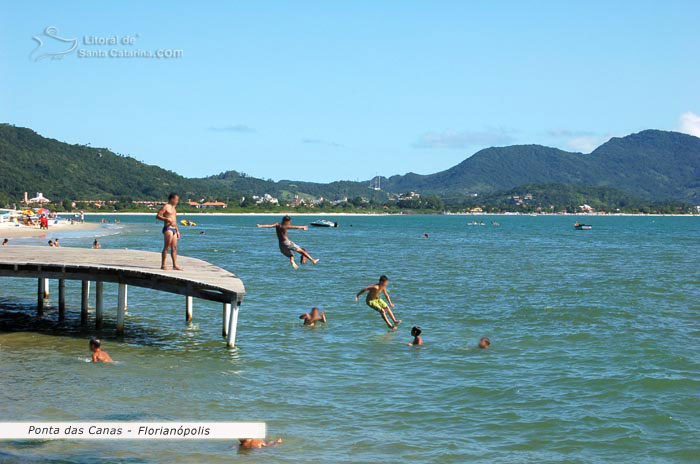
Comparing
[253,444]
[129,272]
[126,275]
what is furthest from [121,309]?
[253,444]

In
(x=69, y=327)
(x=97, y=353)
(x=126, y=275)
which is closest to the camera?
(x=97, y=353)

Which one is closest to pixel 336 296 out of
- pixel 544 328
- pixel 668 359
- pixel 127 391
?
pixel 544 328

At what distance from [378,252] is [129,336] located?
5660cm

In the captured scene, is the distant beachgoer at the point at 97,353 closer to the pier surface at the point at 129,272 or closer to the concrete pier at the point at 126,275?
the concrete pier at the point at 126,275

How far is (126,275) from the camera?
2252 cm

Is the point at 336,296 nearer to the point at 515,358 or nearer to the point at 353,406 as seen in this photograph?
the point at 515,358

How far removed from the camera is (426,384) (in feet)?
61.3

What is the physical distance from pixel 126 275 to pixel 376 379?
329 inches

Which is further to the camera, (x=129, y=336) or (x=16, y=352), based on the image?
(x=129, y=336)

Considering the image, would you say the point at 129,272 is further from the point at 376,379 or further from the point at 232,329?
the point at 376,379

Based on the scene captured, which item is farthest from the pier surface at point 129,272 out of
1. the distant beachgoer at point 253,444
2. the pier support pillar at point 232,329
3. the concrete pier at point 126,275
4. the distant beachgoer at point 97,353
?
the distant beachgoer at point 253,444

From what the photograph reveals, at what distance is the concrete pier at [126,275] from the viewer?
847 inches

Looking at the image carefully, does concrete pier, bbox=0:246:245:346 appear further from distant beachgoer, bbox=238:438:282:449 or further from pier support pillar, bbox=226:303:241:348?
distant beachgoer, bbox=238:438:282:449

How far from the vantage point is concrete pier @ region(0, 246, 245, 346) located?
70.6 feet
